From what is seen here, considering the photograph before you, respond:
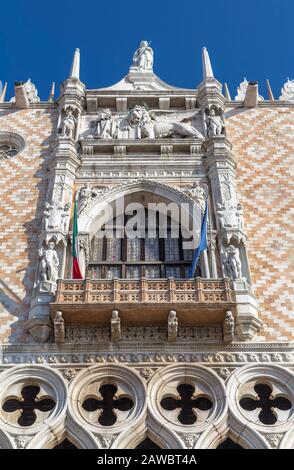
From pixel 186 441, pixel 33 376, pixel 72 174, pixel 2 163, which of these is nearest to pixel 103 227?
pixel 72 174

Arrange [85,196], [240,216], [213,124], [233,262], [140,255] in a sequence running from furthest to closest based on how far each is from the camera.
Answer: [213,124]
[85,196]
[140,255]
[240,216]
[233,262]

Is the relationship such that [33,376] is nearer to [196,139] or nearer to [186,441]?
[186,441]

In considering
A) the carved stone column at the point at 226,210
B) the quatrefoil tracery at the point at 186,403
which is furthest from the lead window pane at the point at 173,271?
the quatrefoil tracery at the point at 186,403

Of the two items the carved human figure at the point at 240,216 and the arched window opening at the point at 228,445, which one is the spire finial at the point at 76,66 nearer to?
the carved human figure at the point at 240,216

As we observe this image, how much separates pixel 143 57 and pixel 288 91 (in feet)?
18.5

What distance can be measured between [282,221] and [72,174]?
625 cm

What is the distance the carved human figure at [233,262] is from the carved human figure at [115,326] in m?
3.23

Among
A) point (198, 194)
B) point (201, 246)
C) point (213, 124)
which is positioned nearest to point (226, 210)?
point (198, 194)

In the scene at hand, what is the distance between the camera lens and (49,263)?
16000 mm

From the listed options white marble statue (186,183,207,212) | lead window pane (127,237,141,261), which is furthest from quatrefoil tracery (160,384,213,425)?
white marble statue (186,183,207,212)

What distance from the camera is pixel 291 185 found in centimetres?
1891

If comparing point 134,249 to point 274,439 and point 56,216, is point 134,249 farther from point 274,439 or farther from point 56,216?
point 274,439

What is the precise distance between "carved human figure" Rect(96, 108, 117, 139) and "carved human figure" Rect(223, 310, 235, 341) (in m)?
8.19

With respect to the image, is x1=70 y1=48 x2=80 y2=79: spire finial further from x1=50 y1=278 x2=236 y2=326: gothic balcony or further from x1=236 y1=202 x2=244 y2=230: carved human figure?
x1=50 y1=278 x2=236 y2=326: gothic balcony
